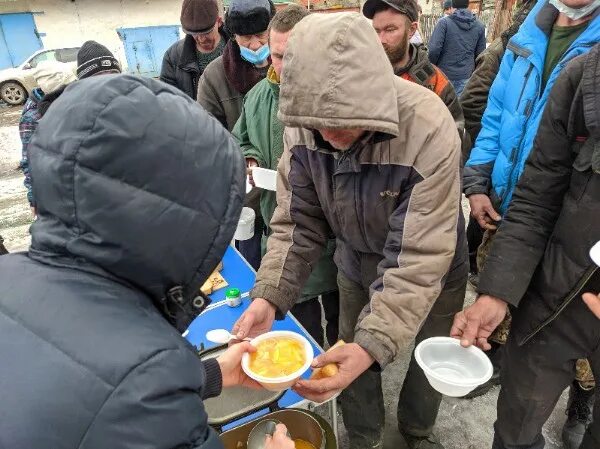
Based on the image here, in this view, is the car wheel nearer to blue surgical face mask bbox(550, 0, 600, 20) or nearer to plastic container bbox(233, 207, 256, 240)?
plastic container bbox(233, 207, 256, 240)

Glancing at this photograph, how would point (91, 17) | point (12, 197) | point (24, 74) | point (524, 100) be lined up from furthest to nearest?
1. point (91, 17)
2. point (24, 74)
3. point (12, 197)
4. point (524, 100)

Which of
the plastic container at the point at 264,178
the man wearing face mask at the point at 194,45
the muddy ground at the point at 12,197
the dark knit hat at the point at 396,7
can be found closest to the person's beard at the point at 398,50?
the dark knit hat at the point at 396,7

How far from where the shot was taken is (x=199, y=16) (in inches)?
133

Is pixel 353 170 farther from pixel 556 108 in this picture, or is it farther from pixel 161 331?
pixel 161 331

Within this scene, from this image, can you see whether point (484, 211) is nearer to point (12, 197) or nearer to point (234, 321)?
point (234, 321)

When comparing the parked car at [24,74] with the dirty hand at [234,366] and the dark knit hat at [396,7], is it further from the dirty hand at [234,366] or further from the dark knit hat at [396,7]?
the dirty hand at [234,366]

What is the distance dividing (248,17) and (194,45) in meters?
1.22

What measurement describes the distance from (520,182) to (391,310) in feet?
2.39

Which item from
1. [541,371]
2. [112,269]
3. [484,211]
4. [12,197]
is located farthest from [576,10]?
[12,197]

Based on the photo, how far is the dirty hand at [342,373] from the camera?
4.74 feet

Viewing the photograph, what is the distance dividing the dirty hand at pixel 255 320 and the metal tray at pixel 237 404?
20 centimetres

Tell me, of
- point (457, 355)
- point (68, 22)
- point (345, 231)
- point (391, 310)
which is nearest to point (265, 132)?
point (345, 231)

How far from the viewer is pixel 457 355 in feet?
5.46

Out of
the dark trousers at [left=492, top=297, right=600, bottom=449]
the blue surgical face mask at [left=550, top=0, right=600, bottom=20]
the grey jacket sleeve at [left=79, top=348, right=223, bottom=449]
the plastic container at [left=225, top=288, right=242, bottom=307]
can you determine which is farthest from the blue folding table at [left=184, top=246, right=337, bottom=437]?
the blue surgical face mask at [left=550, top=0, right=600, bottom=20]
